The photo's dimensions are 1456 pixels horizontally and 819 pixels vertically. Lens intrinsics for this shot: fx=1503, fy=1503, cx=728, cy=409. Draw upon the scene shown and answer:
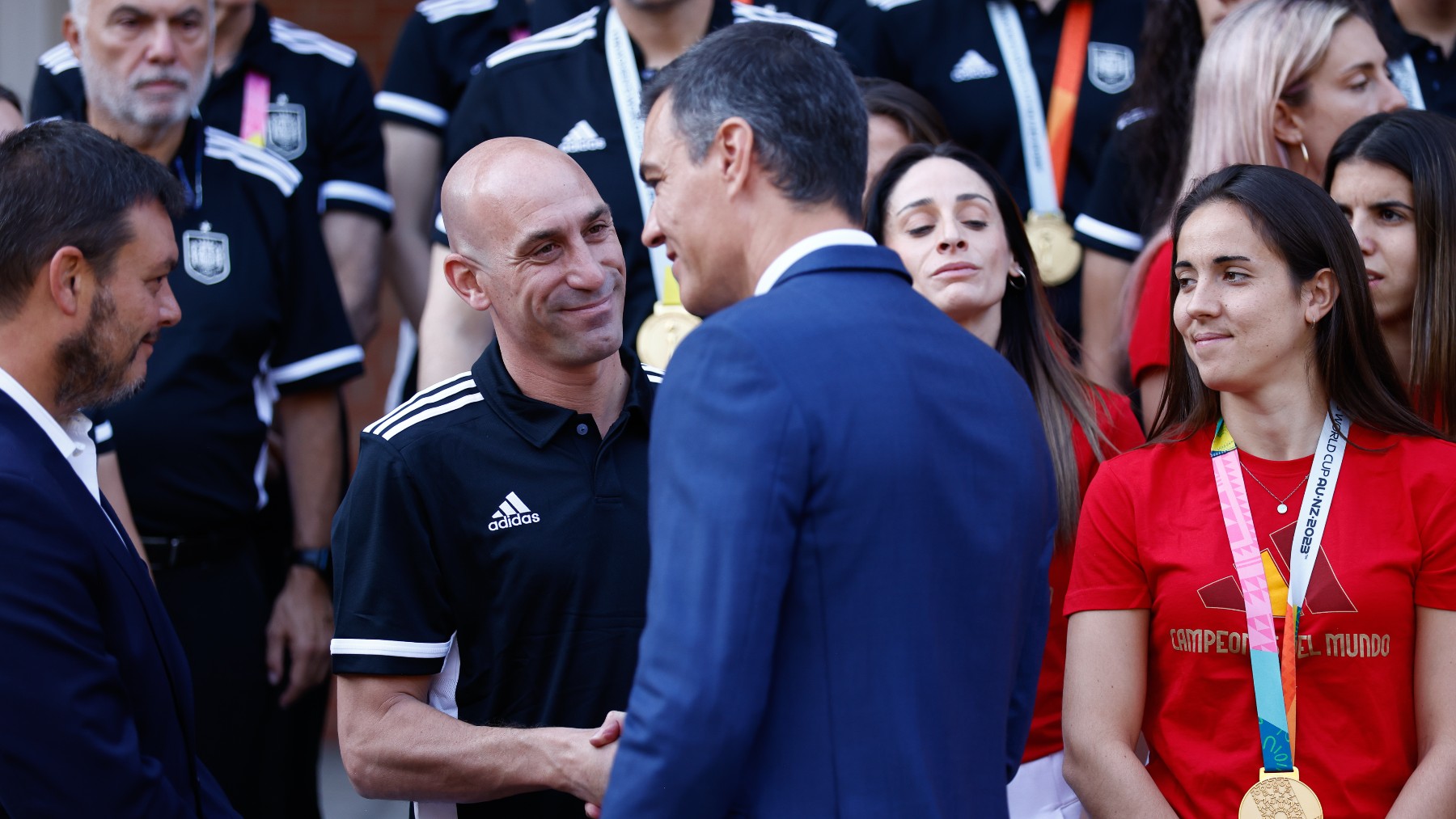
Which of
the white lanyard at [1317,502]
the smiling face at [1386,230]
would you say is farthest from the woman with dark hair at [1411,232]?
the white lanyard at [1317,502]

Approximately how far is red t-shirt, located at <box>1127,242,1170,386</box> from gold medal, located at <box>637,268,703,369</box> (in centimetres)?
111

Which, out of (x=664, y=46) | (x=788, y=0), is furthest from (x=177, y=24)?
(x=788, y=0)

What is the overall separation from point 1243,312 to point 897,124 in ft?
4.51

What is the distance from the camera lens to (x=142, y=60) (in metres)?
4.37

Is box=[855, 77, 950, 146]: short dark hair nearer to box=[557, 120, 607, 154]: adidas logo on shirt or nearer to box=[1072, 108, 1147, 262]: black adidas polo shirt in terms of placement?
box=[1072, 108, 1147, 262]: black adidas polo shirt

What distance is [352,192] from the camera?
4973 millimetres

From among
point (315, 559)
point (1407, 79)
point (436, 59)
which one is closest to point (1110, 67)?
point (1407, 79)

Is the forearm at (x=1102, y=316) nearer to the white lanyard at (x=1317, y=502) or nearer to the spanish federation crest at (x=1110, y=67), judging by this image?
the spanish federation crest at (x=1110, y=67)

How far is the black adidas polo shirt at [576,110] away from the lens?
156 inches

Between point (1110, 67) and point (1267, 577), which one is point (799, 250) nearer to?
point (1267, 577)

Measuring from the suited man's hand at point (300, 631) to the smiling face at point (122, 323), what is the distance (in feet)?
5.43

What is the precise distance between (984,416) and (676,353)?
43 cm

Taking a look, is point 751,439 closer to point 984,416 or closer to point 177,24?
point 984,416

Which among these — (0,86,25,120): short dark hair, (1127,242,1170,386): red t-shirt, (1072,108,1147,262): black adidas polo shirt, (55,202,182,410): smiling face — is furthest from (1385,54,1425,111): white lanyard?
(0,86,25,120): short dark hair
